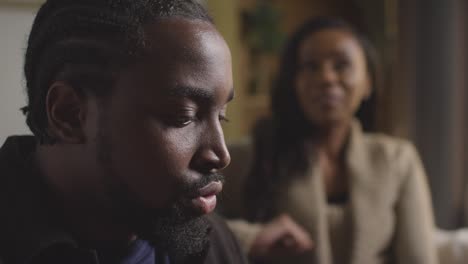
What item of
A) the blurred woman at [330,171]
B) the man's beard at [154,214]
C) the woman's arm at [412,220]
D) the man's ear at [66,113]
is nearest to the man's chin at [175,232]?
the man's beard at [154,214]

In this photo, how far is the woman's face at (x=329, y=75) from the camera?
1.50 m

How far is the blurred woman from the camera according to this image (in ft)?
4.93

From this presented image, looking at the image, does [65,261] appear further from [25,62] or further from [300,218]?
[300,218]

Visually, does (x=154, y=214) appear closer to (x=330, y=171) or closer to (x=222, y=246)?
(x=222, y=246)

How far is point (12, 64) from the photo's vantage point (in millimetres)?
1004

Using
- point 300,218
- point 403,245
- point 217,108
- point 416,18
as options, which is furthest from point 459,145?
point 217,108

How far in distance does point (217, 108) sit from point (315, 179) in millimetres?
913

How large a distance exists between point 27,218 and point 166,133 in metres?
0.19

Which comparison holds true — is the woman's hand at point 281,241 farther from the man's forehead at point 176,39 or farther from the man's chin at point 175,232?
the man's forehead at point 176,39

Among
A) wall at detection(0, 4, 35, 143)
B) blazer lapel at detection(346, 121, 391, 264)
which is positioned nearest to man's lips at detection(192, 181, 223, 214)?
wall at detection(0, 4, 35, 143)

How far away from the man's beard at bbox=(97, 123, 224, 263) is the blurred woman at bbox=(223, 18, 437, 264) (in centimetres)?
74

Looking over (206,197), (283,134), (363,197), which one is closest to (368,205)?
(363,197)

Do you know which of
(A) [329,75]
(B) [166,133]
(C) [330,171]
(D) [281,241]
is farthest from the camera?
(C) [330,171]

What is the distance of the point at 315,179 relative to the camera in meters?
1.56
